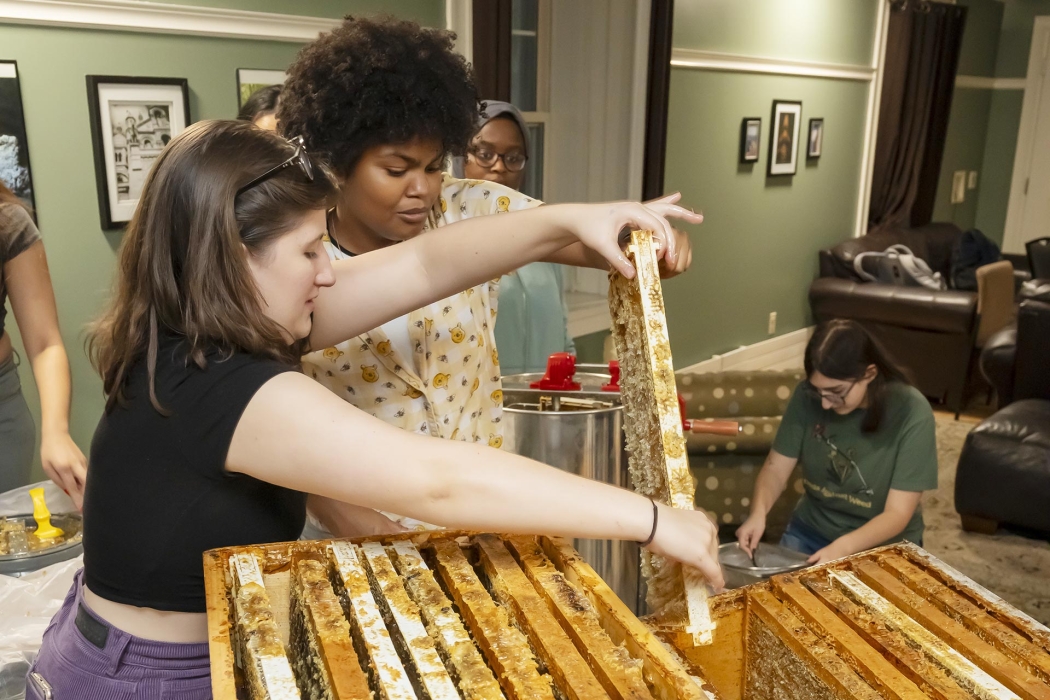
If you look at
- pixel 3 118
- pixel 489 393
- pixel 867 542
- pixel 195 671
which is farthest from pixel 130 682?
pixel 3 118

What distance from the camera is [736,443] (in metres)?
3.49

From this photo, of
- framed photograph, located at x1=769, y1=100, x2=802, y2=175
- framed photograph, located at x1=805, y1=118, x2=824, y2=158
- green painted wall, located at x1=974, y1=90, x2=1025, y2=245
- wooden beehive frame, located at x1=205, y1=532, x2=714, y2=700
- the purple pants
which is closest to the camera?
wooden beehive frame, located at x1=205, y1=532, x2=714, y2=700

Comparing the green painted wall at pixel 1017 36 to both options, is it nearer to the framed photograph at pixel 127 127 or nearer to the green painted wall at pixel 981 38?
the green painted wall at pixel 981 38

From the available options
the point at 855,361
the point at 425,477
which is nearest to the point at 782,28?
the point at 855,361

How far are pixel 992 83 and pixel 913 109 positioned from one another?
2.52 metres

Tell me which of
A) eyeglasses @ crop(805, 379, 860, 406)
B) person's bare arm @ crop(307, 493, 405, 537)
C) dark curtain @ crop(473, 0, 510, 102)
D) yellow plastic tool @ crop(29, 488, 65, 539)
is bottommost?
eyeglasses @ crop(805, 379, 860, 406)

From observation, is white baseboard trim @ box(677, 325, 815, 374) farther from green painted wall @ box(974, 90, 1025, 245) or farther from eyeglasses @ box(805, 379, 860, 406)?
green painted wall @ box(974, 90, 1025, 245)

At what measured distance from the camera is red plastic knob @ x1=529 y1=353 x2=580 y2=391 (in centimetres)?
219

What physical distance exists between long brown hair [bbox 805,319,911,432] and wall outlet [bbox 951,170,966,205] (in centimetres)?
748

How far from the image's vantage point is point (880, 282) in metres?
6.50

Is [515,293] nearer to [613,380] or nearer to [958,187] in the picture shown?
[613,380]

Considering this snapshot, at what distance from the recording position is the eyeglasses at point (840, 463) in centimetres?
275

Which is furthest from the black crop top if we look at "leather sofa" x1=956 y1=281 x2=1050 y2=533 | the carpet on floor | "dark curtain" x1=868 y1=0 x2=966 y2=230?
"dark curtain" x1=868 y1=0 x2=966 y2=230

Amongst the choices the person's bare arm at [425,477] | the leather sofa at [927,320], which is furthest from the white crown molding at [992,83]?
the person's bare arm at [425,477]
